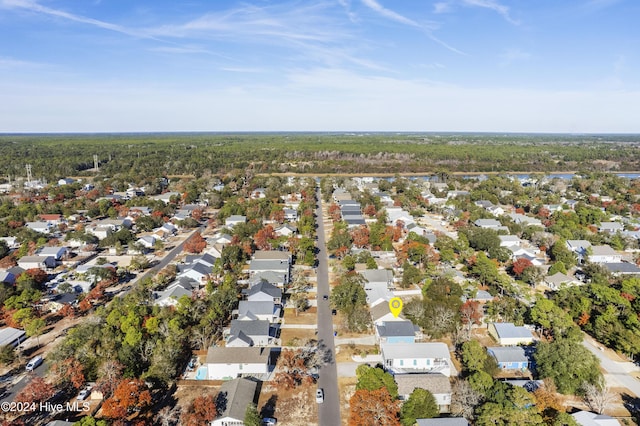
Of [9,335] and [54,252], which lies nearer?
[9,335]

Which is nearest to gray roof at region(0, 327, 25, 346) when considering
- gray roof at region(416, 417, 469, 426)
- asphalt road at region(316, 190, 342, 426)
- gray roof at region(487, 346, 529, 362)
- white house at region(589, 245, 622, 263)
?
asphalt road at region(316, 190, 342, 426)

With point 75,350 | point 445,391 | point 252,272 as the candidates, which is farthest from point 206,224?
point 445,391

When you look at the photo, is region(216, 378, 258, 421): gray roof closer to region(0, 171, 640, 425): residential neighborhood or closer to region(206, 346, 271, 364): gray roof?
region(0, 171, 640, 425): residential neighborhood

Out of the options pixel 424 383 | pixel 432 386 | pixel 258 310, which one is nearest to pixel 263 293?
pixel 258 310

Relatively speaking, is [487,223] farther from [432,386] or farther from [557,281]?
[432,386]

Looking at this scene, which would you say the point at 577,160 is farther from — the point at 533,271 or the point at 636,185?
the point at 533,271

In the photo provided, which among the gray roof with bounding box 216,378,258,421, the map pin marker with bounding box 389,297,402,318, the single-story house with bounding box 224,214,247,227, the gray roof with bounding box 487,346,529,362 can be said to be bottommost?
the gray roof with bounding box 487,346,529,362
